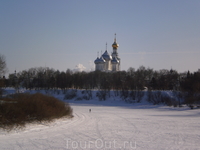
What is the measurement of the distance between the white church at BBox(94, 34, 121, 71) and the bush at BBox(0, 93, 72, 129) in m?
65.3

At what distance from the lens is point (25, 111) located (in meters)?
19.0

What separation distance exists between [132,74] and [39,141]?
59.3 meters

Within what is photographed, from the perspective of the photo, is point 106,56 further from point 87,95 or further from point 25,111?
point 25,111

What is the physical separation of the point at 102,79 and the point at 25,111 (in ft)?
171

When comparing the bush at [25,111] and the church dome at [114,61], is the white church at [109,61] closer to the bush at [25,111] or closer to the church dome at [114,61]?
the church dome at [114,61]

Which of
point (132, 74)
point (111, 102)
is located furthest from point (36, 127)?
point (132, 74)

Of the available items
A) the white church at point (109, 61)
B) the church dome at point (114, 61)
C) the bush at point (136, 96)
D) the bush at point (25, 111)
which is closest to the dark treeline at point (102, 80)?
the bush at point (136, 96)

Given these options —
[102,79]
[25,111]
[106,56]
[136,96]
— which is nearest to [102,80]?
[102,79]

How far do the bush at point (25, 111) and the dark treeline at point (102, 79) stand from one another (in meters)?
40.2

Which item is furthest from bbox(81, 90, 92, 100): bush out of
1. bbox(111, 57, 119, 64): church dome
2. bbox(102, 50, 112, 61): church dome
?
bbox(111, 57, 119, 64): church dome

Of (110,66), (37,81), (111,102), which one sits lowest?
(111,102)

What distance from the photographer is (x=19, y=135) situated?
601 inches

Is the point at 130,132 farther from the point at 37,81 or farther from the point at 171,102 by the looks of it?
the point at 37,81

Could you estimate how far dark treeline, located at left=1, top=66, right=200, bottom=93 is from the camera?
211ft
